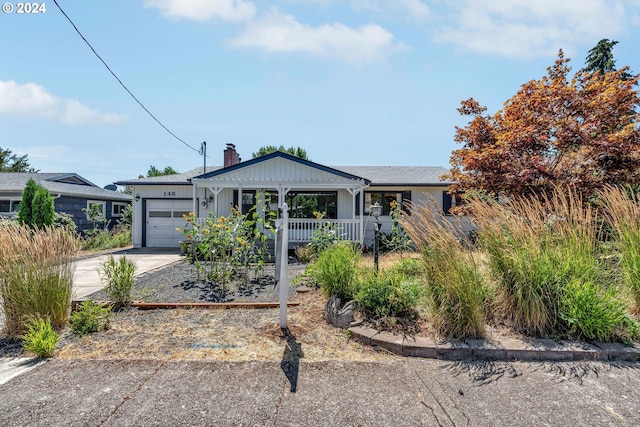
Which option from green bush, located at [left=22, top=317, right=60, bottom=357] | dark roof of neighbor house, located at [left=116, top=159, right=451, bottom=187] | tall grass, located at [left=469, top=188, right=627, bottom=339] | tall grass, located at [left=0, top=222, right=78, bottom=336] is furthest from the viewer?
dark roof of neighbor house, located at [left=116, top=159, right=451, bottom=187]

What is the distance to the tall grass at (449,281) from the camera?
3344mm

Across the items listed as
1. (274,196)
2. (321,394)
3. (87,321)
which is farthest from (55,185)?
(321,394)

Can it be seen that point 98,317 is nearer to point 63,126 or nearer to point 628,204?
point 628,204

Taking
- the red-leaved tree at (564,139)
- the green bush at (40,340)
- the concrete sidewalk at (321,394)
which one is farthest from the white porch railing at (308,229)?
the concrete sidewalk at (321,394)

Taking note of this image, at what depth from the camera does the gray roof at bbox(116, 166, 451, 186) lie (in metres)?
13.0

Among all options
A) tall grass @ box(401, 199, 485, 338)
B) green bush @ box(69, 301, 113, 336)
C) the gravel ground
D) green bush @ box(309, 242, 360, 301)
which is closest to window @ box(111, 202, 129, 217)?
the gravel ground

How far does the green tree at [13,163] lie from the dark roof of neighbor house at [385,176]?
33944mm

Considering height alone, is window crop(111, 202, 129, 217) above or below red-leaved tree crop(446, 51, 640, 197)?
below

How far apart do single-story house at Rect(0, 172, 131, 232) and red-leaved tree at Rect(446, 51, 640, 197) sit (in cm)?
1786

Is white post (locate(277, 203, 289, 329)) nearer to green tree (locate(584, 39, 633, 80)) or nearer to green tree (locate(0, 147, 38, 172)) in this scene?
green tree (locate(584, 39, 633, 80))

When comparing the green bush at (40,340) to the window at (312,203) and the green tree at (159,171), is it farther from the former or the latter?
the green tree at (159,171)

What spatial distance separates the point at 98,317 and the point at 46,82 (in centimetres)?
801

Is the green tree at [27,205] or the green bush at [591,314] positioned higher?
the green tree at [27,205]

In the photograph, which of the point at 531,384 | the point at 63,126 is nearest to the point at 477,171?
the point at 531,384
